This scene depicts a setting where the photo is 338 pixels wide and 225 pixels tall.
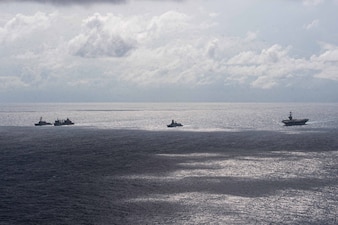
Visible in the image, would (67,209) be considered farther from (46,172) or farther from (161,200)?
(46,172)

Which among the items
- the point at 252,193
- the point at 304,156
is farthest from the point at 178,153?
the point at 252,193

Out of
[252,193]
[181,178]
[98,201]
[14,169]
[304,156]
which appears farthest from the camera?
[304,156]

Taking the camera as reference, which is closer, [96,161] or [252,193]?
[252,193]

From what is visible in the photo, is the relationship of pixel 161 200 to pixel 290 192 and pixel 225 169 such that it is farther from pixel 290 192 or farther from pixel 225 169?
pixel 225 169

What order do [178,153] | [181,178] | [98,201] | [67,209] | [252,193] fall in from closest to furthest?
[67,209]
[98,201]
[252,193]
[181,178]
[178,153]

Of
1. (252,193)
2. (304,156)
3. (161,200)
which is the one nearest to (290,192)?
(252,193)

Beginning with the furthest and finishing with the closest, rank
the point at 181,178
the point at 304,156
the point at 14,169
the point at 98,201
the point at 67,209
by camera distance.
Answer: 1. the point at 304,156
2. the point at 14,169
3. the point at 181,178
4. the point at 98,201
5. the point at 67,209
